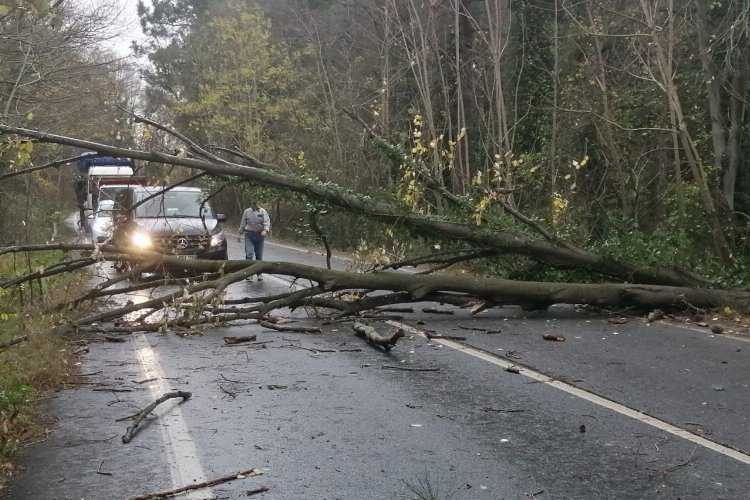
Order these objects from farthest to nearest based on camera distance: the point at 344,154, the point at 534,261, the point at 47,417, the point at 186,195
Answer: the point at 344,154, the point at 186,195, the point at 534,261, the point at 47,417

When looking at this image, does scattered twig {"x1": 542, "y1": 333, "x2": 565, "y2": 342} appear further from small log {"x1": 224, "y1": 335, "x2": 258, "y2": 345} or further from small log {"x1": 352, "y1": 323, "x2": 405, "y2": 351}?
small log {"x1": 224, "y1": 335, "x2": 258, "y2": 345}

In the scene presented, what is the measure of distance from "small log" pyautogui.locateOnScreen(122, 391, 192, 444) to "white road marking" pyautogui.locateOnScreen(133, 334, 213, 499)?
8 cm

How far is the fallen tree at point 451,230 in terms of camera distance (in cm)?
1182

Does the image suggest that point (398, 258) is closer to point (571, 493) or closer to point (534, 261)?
point (534, 261)

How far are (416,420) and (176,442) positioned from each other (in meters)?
1.83

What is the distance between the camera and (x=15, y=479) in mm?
5352

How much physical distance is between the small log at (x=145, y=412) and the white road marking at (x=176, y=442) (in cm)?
8

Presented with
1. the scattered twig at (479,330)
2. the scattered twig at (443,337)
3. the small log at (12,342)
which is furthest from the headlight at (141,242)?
the scattered twig at (479,330)

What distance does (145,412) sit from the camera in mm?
6523

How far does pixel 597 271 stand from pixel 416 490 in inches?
326

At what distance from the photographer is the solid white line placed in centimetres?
573

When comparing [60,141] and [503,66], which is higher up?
[503,66]

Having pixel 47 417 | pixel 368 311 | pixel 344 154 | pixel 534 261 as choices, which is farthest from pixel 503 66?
pixel 47 417

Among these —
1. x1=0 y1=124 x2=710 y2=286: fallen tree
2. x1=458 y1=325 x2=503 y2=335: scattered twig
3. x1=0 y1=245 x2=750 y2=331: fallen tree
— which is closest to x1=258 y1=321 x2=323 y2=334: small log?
x1=0 y1=245 x2=750 y2=331: fallen tree
